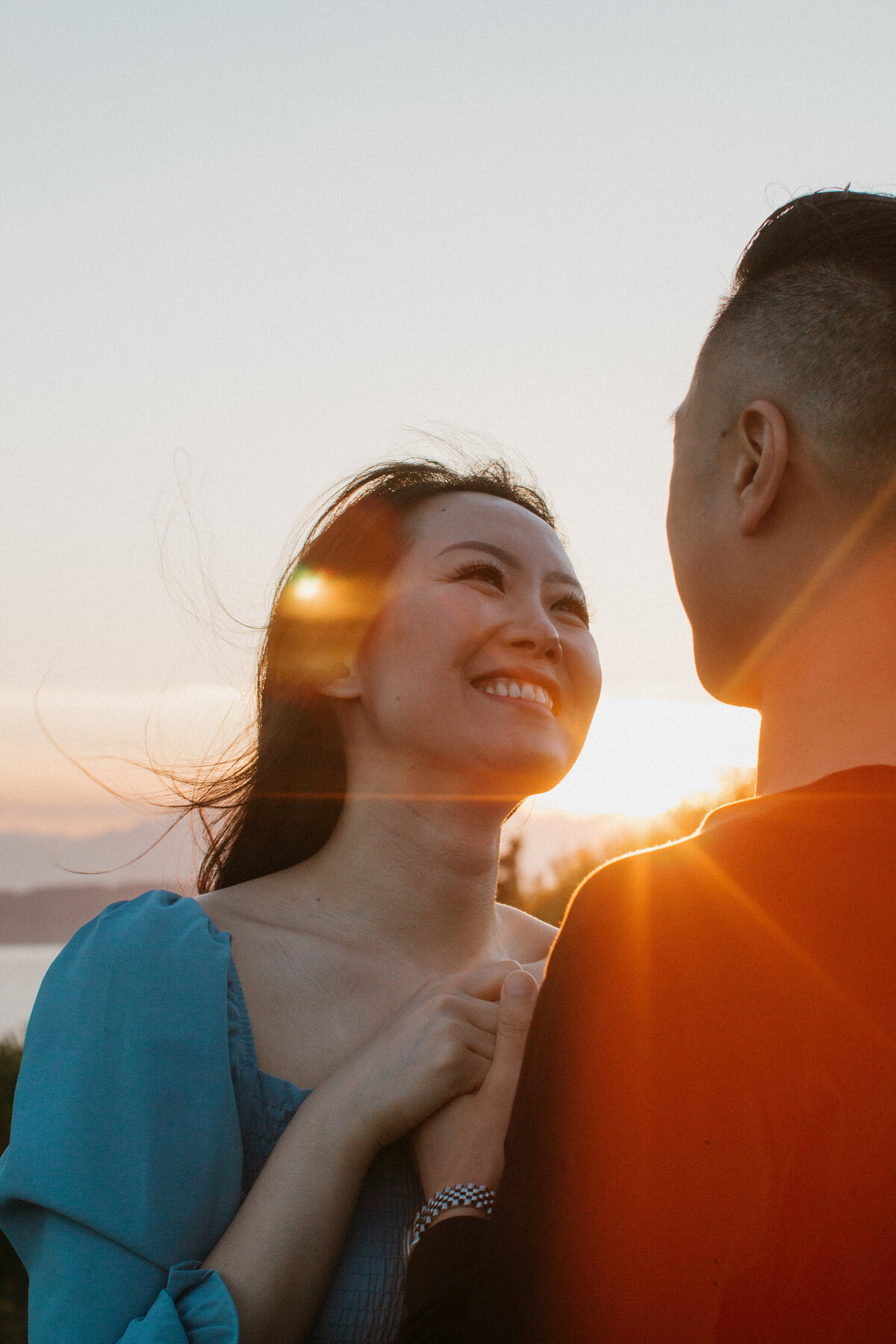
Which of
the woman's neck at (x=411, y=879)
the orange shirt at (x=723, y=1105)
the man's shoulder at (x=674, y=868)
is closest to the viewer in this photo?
the orange shirt at (x=723, y=1105)

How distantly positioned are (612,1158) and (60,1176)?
1424mm

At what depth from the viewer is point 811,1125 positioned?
1.23m

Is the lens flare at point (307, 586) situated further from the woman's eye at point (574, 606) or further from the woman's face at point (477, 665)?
the woman's eye at point (574, 606)

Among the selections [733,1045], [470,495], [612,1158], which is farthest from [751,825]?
[470,495]

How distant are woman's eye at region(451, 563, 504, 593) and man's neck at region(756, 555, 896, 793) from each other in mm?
1657

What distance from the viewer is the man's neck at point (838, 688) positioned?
1.51 meters

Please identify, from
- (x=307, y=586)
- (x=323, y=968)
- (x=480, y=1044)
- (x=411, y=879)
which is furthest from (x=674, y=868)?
(x=307, y=586)

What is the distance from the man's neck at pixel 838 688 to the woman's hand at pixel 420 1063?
104 cm

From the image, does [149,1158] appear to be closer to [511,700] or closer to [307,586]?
[511,700]

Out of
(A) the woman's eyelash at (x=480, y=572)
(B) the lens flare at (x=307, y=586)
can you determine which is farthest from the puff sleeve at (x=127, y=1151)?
(B) the lens flare at (x=307, y=586)

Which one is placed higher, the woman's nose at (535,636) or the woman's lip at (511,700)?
the woman's nose at (535,636)

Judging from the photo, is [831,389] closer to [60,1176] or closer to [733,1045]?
[733,1045]

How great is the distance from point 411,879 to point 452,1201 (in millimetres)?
1153

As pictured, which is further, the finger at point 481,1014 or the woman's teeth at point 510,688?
the woman's teeth at point 510,688
